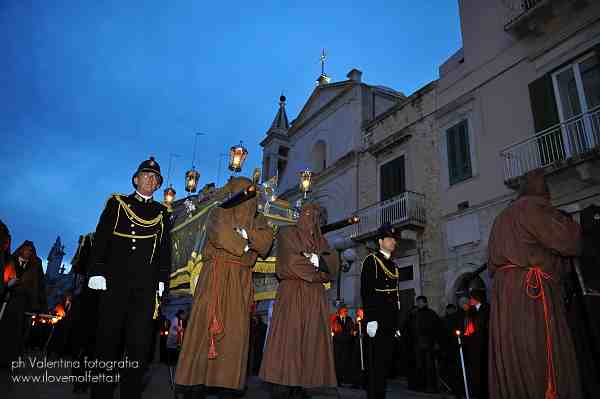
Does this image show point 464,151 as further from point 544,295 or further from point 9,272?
point 9,272

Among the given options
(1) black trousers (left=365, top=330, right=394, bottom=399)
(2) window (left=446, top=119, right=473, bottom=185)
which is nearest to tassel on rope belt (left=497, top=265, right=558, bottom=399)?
(1) black trousers (left=365, top=330, right=394, bottom=399)

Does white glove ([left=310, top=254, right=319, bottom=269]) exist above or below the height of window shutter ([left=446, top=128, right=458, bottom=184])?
below

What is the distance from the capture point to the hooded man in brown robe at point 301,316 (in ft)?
13.9

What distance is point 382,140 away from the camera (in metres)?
15.7

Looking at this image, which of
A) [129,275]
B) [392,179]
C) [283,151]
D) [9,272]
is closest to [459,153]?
[392,179]

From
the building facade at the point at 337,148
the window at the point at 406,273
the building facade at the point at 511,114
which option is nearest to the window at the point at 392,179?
the building facade at the point at 337,148

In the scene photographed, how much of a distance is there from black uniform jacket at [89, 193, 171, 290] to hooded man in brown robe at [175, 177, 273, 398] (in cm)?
48

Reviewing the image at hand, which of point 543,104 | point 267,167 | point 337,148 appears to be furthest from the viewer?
point 267,167

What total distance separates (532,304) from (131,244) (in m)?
3.89

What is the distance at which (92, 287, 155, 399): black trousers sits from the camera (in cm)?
345

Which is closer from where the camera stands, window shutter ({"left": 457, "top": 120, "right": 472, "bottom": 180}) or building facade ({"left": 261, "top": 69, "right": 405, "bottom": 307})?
window shutter ({"left": 457, "top": 120, "right": 472, "bottom": 180})

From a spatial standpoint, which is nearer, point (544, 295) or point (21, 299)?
point (544, 295)

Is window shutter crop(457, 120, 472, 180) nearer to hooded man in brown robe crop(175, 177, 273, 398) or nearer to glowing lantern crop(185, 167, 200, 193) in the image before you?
glowing lantern crop(185, 167, 200, 193)

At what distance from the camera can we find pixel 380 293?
5098 millimetres
